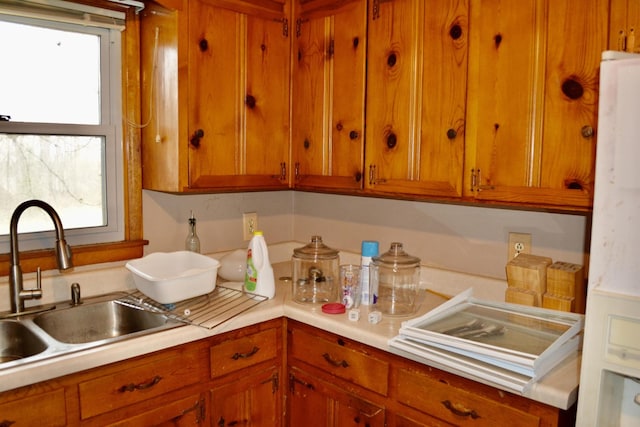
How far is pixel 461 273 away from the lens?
2.04 meters

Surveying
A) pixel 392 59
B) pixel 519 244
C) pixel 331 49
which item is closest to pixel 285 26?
pixel 331 49

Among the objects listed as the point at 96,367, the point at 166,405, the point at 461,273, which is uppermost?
the point at 461,273

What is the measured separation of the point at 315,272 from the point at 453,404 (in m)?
0.79

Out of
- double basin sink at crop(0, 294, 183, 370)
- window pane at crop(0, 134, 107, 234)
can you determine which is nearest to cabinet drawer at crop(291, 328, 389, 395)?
double basin sink at crop(0, 294, 183, 370)

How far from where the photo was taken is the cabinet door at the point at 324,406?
1709mm

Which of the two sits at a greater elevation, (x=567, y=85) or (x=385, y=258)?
(x=567, y=85)

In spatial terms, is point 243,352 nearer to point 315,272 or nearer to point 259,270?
point 259,270

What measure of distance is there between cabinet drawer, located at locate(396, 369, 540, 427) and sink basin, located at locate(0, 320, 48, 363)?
116cm

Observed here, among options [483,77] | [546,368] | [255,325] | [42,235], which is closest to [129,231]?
[42,235]

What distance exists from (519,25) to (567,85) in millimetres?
234

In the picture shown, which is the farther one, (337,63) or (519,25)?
A: (337,63)

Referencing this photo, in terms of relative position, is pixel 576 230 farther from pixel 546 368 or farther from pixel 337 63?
pixel 337 63

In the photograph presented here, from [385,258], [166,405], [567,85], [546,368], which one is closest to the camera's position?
[546,368]

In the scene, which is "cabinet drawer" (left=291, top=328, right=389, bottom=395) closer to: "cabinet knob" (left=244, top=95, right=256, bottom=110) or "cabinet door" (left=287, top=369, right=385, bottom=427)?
"cabinet door" (left=287, top=369, right=385, bottom=427)
